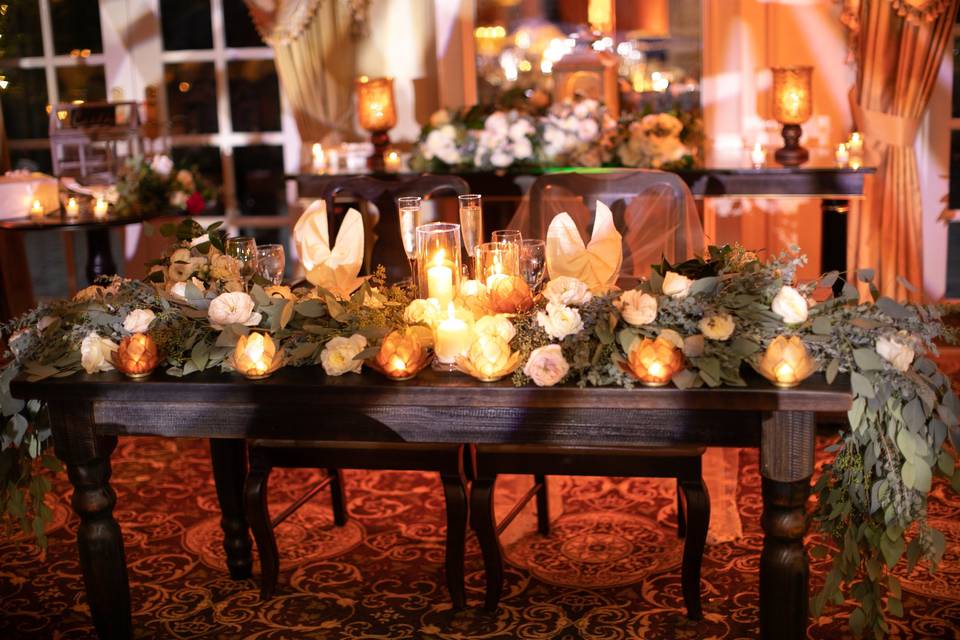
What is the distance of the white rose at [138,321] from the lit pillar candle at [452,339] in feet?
1.99

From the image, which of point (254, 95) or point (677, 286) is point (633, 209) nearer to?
point (677, 286)

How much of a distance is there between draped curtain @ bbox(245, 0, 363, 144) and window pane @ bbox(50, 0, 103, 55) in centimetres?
97

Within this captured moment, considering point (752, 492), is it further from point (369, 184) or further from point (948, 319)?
point (948, 319)

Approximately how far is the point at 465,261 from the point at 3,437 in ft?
4.92

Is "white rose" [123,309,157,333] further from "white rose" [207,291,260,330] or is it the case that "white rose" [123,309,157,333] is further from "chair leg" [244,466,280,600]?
"chair leg" [244,466,280,600]

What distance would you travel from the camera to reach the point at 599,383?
206 centimetres

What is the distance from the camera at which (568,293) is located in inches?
86.0

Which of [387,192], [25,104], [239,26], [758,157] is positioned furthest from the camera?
[25,104]

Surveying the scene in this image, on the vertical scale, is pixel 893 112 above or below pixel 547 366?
above

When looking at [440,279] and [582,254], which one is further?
[582,254]

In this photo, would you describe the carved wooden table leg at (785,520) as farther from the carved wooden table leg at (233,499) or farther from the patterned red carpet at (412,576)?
the carved wooden table leg at (233,499)

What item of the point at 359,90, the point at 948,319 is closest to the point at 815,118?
the point at 948,319

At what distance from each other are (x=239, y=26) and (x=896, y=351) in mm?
4539

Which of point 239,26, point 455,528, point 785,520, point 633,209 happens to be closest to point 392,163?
point 239,26
